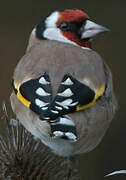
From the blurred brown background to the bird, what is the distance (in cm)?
83

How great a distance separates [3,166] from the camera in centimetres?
203

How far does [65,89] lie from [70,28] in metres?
0.44

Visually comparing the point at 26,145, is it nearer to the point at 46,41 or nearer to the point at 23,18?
the point at 46,41

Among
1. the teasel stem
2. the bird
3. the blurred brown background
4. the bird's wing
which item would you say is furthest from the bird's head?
the blurred brown background

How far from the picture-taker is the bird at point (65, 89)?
211 centimetres

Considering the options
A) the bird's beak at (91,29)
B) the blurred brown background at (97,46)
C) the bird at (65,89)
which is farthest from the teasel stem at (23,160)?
the blurred brown background at (97,46)

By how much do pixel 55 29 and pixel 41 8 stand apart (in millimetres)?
1100

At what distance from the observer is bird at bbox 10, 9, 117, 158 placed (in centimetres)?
211

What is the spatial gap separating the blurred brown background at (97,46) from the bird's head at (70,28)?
742 mm

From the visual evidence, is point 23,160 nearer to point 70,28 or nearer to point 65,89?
point 65,89

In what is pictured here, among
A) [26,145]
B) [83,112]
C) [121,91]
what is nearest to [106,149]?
[121,91]

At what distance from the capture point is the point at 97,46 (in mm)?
3512

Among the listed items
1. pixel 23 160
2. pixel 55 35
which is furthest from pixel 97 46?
pixel 23 160

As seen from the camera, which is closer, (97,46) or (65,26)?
(65,26)
